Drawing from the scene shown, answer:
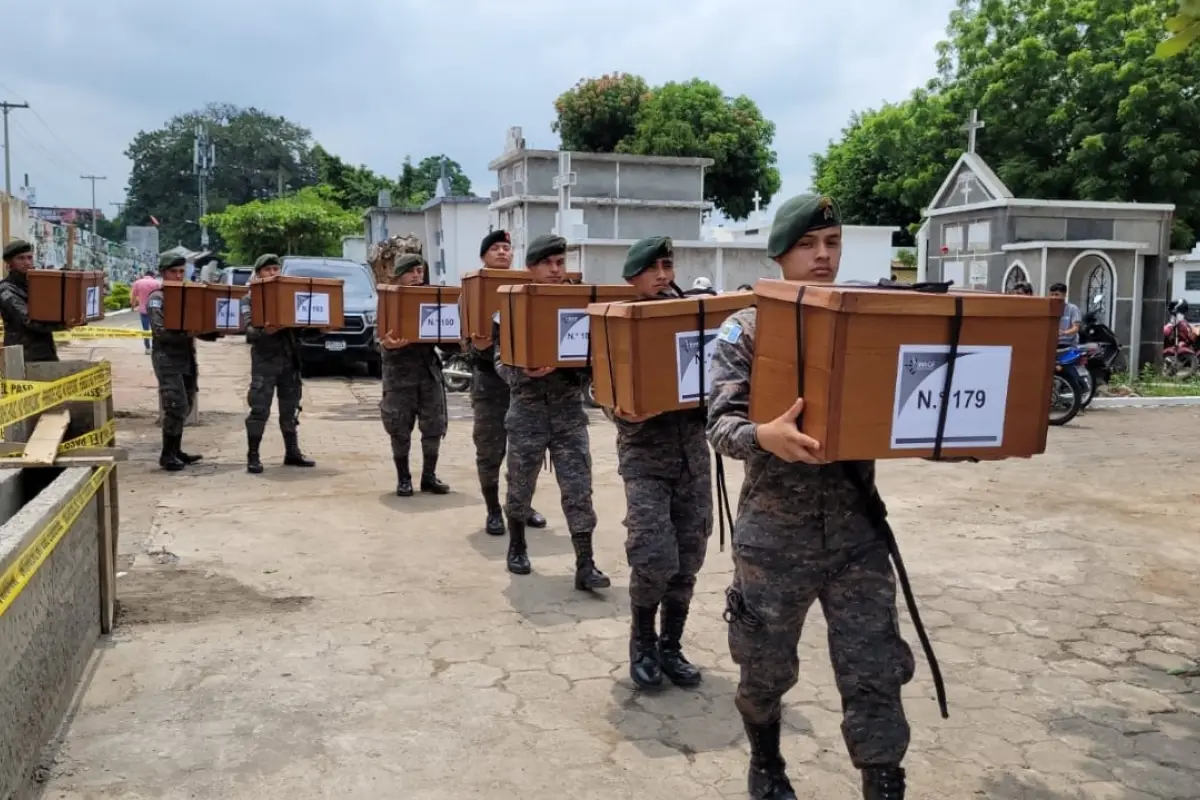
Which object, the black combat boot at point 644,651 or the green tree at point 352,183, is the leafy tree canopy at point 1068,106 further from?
the green tree at point 352,183

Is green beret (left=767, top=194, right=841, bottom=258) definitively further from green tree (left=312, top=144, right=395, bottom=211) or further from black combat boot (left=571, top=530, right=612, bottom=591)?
green tree (left=312, top=144, right=395, bottom=211)

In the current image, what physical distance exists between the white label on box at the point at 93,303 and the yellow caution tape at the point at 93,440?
12.5 feet

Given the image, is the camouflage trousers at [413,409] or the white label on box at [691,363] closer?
the white label on box at [691,363]

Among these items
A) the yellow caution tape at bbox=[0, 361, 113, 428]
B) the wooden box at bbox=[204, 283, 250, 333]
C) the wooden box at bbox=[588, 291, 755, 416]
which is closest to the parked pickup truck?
the wooden box at bbox=[204, 283, 250, 333]

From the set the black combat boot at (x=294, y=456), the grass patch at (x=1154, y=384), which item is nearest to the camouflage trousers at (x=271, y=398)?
the black combat boot at (x=294, y=456)

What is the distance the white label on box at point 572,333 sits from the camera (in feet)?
17.3

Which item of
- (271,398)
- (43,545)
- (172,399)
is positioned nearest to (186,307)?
(172,399)

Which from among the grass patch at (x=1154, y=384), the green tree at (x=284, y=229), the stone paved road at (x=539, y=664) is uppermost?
the green tree at (x=284, y=229)

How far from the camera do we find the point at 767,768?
10.5ft

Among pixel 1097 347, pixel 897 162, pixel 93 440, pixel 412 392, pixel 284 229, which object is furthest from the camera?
pixel 284 229

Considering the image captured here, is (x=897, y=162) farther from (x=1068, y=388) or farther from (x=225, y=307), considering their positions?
(x=225, y=307)

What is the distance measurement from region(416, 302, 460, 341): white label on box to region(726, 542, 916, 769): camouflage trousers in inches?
190

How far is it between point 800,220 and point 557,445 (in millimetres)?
2665

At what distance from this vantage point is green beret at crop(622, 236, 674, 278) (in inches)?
173
